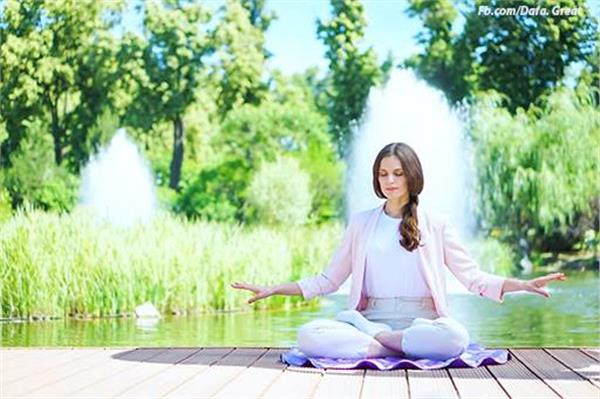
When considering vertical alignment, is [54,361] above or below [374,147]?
below

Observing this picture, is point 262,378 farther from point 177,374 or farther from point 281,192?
point 281,192

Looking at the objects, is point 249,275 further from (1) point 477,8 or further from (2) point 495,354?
(2) point 495,354

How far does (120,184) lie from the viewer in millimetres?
7590

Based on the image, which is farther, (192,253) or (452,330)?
(192,253)

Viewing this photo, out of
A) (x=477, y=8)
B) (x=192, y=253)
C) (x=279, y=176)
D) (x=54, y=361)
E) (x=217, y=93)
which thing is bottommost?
(x=54, y=361)

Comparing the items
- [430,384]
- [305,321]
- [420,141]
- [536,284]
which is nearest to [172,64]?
[420,141]

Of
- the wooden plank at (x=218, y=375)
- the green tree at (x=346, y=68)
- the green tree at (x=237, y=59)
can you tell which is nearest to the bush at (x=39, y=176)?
the green tree at (x=237, y=59)

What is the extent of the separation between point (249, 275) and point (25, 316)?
144 centimetres

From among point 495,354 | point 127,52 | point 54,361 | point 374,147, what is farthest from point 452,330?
point 127,52

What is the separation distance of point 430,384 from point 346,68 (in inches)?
145

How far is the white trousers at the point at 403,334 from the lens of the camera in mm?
4859

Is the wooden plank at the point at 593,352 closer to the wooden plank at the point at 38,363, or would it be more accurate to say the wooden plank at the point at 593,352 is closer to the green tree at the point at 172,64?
the wooden plank at the point at 38,363

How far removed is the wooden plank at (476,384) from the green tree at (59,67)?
12.0 ft

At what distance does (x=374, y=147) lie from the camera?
7719mm
